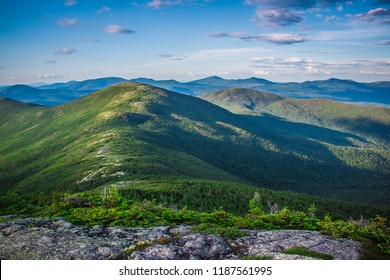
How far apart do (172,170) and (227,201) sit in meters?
51.9

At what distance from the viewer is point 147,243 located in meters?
16.3

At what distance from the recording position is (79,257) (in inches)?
602

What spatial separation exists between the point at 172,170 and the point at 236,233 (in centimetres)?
13886

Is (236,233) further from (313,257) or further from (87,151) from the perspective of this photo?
(87,151)

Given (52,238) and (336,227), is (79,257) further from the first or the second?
(336,227)

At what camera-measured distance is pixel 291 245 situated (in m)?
16.3

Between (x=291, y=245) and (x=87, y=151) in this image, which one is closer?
(x=291, y=245)

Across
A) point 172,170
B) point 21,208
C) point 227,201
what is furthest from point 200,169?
point 21,208

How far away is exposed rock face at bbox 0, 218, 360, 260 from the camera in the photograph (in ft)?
50.4

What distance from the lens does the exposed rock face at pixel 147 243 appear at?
15.4 metres

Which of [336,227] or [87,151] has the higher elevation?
[336,227]
